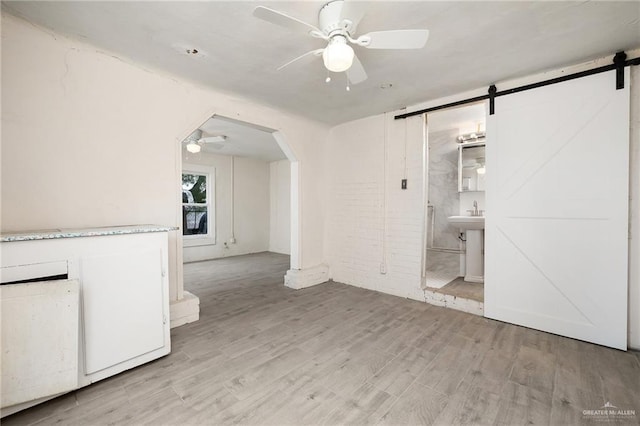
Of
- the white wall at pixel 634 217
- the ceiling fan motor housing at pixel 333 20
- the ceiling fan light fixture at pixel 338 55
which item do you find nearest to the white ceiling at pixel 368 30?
the ceiling fan motor housing at pixel 333 20

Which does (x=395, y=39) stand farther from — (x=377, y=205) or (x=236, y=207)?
(x=236, y=207)

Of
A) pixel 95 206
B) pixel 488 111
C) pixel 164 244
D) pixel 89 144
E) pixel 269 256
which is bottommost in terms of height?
pixel 269 256

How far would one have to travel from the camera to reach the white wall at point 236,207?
250 inches

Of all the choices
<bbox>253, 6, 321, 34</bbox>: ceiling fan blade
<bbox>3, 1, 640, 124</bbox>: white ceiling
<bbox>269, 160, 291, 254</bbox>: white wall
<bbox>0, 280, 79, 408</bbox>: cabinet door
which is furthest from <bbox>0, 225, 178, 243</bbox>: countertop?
<bbox>269, 160, 291, 254</bbox>: white wall

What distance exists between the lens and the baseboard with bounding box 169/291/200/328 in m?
2.69

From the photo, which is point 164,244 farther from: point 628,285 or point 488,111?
point 628,285

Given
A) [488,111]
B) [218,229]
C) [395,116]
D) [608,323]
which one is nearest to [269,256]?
[218,229]

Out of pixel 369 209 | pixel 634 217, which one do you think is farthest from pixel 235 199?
pixel 634 217

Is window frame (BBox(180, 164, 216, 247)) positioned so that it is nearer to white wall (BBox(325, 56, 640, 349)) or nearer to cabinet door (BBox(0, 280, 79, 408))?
white wall (BBox(325, 56, 640, 349))

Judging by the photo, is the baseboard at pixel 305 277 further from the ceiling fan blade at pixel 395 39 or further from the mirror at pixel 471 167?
the mirror at pixel 471 167

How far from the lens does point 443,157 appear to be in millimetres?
6395

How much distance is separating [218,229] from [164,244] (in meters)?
4.80

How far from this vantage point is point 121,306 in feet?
6.13

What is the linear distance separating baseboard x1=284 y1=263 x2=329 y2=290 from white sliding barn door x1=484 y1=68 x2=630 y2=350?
2313 millimetres
